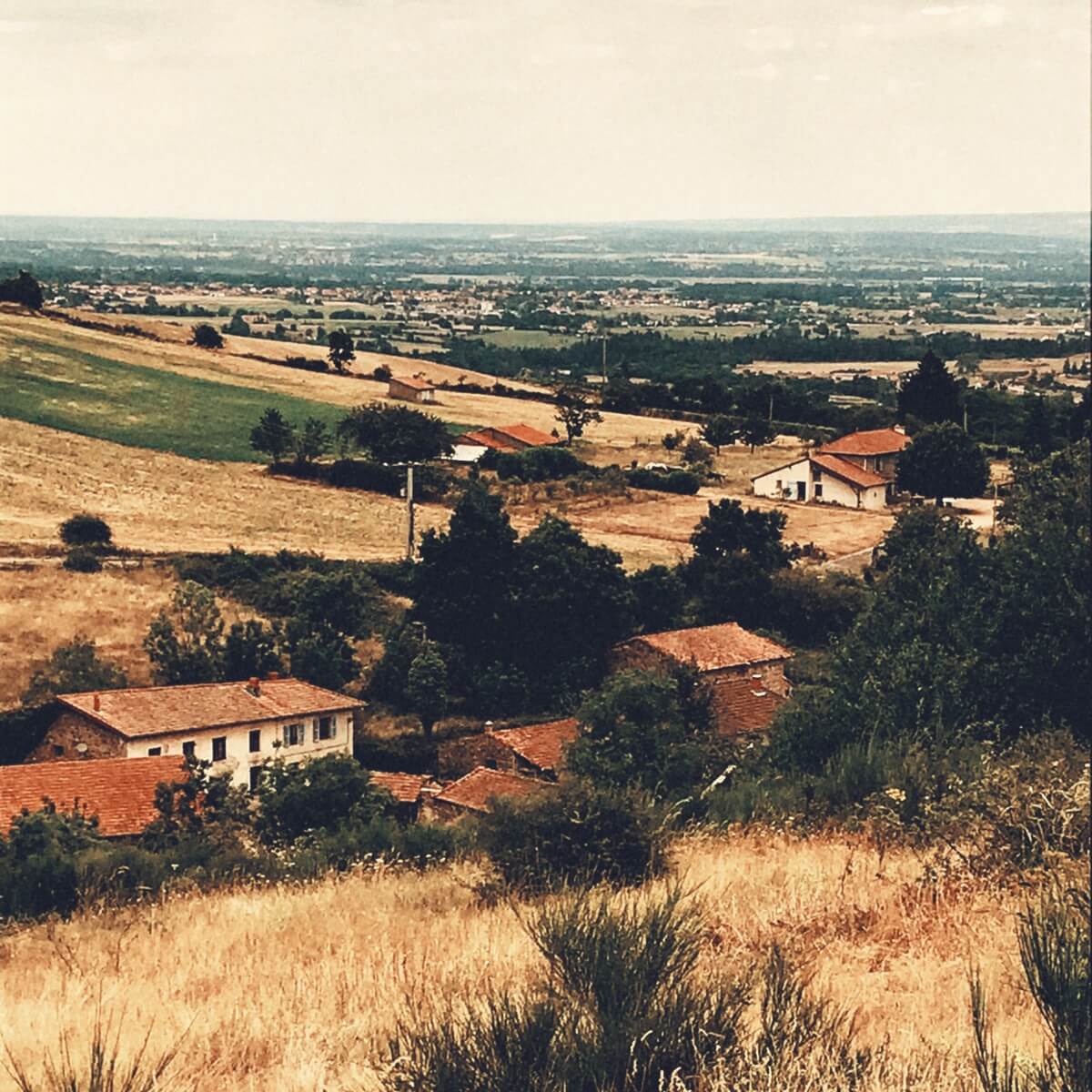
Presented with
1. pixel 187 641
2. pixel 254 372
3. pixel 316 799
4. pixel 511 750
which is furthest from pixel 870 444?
pixel 316 799

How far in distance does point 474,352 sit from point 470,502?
29989 millimetres

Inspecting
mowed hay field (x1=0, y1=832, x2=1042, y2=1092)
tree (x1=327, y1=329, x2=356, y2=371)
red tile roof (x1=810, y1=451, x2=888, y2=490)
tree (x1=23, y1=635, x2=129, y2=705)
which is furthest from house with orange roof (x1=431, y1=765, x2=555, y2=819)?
tree (x1=327, y1=329, x2=356, y2=371)

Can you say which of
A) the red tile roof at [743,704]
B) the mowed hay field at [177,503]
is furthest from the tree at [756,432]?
the red tile roof at [743,704]

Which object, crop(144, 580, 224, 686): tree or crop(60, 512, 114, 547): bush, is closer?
crop(144, 580, 224, 686): tree

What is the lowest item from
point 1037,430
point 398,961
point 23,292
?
point 1037,430

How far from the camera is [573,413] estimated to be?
4909 centimetres

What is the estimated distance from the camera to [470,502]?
3067 cm

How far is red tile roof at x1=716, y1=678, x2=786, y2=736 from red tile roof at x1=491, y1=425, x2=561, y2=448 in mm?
19396

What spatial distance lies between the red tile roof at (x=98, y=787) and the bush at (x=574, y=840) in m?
10.7

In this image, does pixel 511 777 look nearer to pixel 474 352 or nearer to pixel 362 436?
pixel 362 436

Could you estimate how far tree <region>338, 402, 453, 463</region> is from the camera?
1670 inches

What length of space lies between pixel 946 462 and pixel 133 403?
950 inches

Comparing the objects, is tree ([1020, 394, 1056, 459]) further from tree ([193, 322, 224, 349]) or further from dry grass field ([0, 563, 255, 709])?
dry grass field ([0, 563, 255, 709])

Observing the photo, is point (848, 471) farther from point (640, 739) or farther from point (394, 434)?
point (640, 739)
